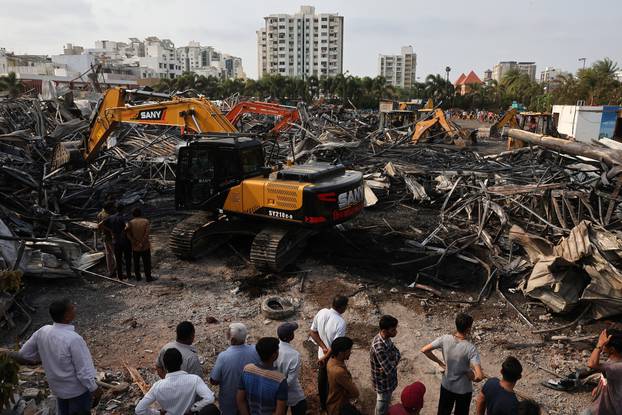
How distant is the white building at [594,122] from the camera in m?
27.3

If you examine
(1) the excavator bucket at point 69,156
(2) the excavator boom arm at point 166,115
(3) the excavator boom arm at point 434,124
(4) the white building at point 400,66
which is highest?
(4) the white building at point 400,66

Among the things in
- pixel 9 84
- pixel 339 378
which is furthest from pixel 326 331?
pixel 9 84

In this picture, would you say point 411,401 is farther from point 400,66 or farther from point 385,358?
point 400,66

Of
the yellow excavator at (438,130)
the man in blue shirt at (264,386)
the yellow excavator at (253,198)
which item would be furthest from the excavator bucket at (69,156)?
the yellow excavator at (438,130)

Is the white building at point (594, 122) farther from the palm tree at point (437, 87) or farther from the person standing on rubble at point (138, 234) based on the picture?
the person standing on rubble at point (138, 234)

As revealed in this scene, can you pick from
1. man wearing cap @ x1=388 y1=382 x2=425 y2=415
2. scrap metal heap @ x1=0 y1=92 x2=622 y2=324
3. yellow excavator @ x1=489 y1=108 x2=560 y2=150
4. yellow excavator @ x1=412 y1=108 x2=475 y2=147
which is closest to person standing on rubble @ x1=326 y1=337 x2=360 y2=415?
man wearing cap @ x1=388 y1=382 x2=425 y2=415

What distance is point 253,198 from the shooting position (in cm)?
876

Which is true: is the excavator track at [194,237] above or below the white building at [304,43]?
below

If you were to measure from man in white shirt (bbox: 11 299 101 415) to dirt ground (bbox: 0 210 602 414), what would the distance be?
1.31 m

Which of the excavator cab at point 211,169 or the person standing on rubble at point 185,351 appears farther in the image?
the excavator cab at point 211,169

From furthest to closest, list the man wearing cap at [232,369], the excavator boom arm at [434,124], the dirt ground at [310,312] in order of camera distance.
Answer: the excavator boom arm at [434,124] < the dirt ground at [310,312] < the man wearing cap at [232,369]

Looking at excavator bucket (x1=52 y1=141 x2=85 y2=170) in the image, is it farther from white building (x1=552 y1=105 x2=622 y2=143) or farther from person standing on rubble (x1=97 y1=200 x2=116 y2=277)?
white building (x1=552 y1=105 x2=622 y2=143)

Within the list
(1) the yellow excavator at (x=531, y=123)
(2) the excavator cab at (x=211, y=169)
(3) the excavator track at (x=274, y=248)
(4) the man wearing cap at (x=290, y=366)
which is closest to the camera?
(4) the man wearing cap at (x=290, y=366)

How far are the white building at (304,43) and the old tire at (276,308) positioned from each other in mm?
136322
